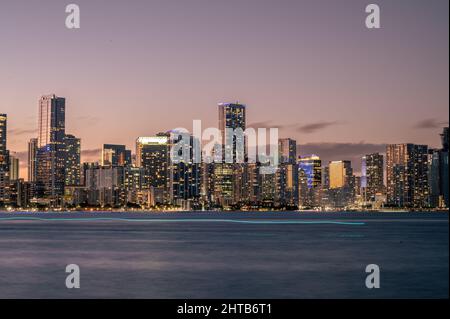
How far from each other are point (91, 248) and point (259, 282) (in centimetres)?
4127

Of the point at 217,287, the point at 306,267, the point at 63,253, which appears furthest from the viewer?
the point at 63,253

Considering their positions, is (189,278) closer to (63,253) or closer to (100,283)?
(100,283)
